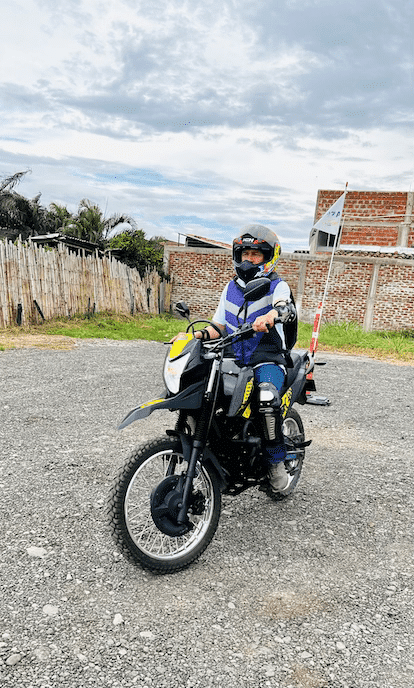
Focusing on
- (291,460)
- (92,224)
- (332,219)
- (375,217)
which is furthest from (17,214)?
(291,460)

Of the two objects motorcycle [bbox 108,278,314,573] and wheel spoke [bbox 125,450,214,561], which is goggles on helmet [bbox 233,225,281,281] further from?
wheel spoke [bbox 125,450,214,561]

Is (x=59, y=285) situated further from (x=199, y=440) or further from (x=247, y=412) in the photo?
(x=199, y=440)

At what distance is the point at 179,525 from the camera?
289cm

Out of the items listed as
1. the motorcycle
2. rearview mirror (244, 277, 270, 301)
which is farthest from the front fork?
rearview mirror (244, 277, 270, 301)

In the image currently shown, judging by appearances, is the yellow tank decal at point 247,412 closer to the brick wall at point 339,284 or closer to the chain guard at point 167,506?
the chain guard at point 167,506

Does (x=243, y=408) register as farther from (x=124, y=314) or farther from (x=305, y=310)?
(x=305, y=310)

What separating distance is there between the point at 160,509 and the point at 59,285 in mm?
11390

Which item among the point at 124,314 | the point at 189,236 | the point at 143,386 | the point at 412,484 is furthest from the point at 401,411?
the point at 189,236

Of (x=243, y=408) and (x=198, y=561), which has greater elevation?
(x=243, y=408)

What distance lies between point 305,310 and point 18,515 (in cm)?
1594

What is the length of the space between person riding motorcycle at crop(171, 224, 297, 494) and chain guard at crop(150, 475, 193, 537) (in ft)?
2.23

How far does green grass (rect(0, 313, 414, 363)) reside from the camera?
41.3ft

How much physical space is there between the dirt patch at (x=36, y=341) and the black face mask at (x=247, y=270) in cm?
767

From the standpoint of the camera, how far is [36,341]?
11094mm
